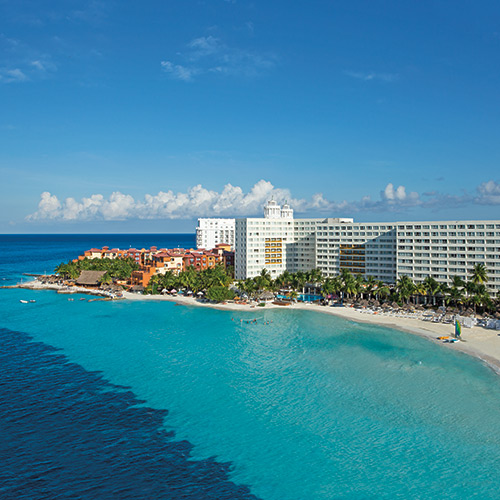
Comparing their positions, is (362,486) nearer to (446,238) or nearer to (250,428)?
(250,428)

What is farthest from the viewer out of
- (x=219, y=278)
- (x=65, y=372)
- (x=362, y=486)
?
(x=219, y=278)

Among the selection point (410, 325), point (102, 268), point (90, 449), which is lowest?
point (90, 449)

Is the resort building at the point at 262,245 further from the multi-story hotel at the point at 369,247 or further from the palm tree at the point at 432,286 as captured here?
the palm tree at the point at 432,286

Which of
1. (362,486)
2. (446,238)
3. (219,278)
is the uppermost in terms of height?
(446,238)

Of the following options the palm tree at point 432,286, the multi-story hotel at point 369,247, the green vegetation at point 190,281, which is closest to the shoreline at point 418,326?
the green vegetation at point 190,281

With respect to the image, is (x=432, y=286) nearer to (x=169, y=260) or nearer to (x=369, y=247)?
(x=369, y=247)

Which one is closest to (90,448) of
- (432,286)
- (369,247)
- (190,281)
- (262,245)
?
(432,286)

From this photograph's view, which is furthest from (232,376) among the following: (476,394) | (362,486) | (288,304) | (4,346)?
(288,304)
